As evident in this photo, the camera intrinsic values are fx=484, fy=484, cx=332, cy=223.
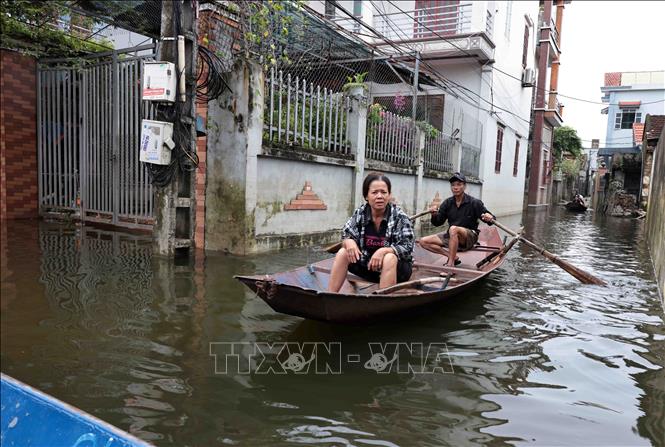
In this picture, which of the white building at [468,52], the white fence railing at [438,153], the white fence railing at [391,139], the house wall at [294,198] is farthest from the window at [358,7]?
the house wall at [294,198]

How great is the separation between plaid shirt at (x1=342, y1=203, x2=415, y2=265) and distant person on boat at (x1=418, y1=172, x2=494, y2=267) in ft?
7.48

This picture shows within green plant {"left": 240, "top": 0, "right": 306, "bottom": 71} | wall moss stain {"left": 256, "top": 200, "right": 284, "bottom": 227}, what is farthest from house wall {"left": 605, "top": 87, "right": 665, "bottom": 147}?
wall moss stain {"left": 256, "top": 200, "right": 284, "bottom": 227}

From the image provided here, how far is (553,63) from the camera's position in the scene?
30000 mm

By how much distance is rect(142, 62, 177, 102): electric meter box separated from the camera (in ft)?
19.8

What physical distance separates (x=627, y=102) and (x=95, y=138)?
17183mm

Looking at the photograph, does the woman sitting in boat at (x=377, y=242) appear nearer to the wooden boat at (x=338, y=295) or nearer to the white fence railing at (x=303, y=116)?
the wooden boat at (x=338, y=295)

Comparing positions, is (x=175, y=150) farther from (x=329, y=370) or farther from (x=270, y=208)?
(x=329, y=370)

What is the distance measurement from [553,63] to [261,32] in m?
27.6

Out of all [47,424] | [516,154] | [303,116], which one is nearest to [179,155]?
[303,116]

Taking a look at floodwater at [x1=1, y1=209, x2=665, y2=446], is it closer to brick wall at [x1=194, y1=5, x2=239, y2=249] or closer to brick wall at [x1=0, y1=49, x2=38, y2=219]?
brick wall at [x1=194, y1=5, x2=239, y2=249]

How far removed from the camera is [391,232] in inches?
172

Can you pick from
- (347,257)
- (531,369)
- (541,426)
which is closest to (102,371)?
(347,257)

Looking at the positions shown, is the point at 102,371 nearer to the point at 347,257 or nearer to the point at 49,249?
the point at 347,257

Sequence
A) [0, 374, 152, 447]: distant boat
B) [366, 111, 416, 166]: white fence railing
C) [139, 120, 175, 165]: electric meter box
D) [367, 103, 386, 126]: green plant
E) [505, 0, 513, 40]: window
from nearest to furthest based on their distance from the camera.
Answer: [0, 374, 152, 447]: distant boat < [139, 120, 175, 165]: electric meter box < [367, 103, 386, 126]: green plant < [366, 111, 416, 166]: white fence railing < [505, 0, 513, 40]: window
